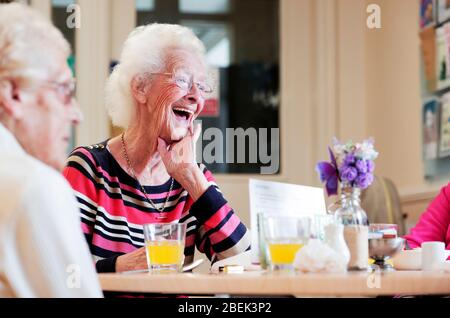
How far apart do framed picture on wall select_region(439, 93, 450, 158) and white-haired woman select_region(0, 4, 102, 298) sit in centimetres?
190

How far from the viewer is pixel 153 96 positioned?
5.39 ft

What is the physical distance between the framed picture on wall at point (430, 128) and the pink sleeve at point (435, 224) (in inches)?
31.0

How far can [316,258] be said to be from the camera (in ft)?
3.54

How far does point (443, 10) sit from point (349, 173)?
1.56 metres

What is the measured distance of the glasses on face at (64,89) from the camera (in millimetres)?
903

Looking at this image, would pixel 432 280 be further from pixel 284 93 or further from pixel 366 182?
pixel 284 93

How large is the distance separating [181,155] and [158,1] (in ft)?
5.25

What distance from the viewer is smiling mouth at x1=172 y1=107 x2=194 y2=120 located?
5.33 ft
